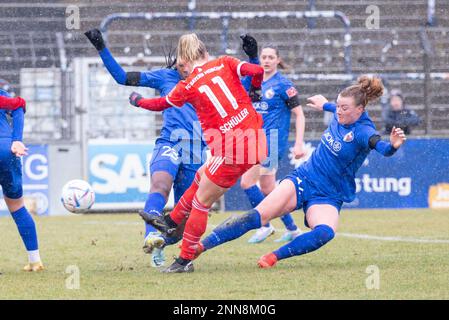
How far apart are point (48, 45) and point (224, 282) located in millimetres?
10601

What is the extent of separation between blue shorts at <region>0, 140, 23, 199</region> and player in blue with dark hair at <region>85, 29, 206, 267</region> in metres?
1.04

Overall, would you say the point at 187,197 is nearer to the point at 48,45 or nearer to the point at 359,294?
the point at 359,294

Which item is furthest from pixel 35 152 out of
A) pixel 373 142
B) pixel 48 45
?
pixel 373 142

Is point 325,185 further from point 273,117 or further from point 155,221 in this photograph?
point 273,117

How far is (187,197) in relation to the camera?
801 cm

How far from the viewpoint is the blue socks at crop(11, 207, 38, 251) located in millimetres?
7984

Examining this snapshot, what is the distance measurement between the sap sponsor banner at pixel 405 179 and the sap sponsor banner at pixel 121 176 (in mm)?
1416

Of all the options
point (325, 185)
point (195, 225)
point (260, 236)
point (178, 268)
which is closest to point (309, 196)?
point (325, 185)

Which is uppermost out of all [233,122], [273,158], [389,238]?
[233,122]

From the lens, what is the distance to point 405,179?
619 inches

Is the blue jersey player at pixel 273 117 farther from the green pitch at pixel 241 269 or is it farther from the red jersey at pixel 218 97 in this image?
the red jersey at pixel 218 97

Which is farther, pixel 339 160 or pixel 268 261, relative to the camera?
pixel 339 160

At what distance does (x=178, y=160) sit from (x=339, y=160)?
1.39 m

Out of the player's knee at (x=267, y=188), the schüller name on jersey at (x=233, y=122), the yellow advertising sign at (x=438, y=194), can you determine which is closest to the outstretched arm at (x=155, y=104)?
the schüller name on jersey at (x=233, y=122)
